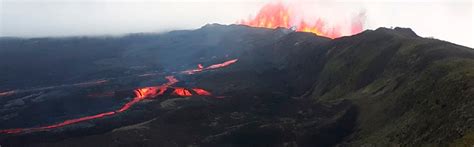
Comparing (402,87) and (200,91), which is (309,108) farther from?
(200,91)

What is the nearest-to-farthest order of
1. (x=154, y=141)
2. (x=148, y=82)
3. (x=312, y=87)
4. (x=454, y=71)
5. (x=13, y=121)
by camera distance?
1. (x=454, y=71)
2. (x=154, y=141)
3. (x=13, y=121)
4. (x=312, y=87)
5. (x=148, y=82)

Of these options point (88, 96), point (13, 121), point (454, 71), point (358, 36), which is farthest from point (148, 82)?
point (454, 71)

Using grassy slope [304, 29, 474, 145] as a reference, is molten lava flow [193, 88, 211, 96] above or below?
below

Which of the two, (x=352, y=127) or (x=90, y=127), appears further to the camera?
(x=90, y=127)

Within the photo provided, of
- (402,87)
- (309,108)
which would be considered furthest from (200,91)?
(402,87)

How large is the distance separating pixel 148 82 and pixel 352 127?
3939 inches

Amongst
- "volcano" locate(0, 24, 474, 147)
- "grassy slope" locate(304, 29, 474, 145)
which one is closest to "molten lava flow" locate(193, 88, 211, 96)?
"volcano" locate(0, 24, 474, 147)

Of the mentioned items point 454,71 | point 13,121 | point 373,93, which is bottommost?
point 13,121

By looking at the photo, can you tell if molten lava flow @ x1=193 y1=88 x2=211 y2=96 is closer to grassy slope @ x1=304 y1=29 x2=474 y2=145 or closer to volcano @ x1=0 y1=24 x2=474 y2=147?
volcano @ x1=0 y1=24 x2=474 y2=147

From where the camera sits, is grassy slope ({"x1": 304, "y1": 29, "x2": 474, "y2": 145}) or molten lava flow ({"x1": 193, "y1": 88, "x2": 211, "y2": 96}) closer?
grassy slope ({"x1": 304, "y1": 29, "x2": 474, "y2": 145})

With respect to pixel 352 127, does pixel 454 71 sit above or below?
above

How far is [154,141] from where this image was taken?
9256cm

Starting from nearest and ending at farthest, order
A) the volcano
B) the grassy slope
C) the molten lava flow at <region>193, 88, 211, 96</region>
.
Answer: the grassy slope < the volcano < the molten lava flow at <region>193, 88, 211, 96</region>

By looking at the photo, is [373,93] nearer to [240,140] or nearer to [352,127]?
[352,127]
